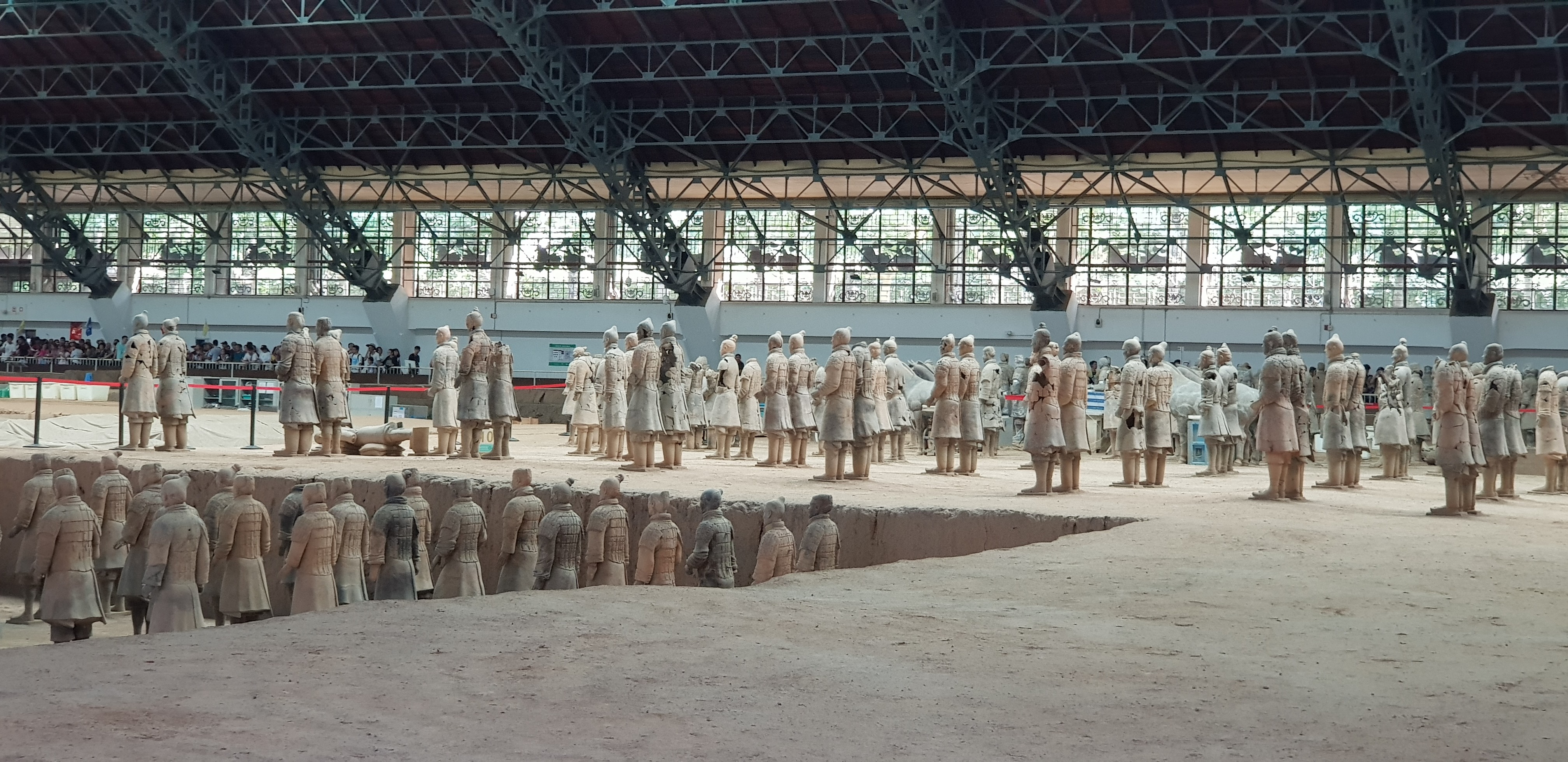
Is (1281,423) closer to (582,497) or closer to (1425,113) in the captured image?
(582,497)

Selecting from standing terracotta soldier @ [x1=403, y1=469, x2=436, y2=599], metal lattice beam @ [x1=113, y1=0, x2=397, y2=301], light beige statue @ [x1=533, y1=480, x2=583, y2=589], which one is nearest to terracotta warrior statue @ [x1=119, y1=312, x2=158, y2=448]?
standing terracotta soldier @ [x1=403, y1=469, x2=436, y2=599]

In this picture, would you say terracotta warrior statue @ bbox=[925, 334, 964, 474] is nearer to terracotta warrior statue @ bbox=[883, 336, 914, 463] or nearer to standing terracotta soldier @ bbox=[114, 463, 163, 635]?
terracotta warrior statue @ bbox=[883, 336, 914, 463]

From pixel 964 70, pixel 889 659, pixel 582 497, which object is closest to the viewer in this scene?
pixel 889 659

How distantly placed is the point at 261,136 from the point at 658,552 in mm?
22759

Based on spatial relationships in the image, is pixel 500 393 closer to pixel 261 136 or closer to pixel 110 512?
pixel 110 512

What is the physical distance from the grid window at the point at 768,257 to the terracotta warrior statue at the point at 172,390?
56.6 feet

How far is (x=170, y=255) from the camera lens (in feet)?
124

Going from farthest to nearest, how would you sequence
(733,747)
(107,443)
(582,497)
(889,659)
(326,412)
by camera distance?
(107,443)
(326,412)
(582,497)
(889,659)
(733,747)

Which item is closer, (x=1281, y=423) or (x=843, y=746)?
(x=843, y=746)

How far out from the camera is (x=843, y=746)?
4695 mm

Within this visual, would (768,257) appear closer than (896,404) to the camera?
No

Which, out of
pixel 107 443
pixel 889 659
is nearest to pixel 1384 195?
pixel 107 443

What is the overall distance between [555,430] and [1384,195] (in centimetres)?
1723

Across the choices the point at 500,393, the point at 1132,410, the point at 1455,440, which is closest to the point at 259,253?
the point at 500,393
